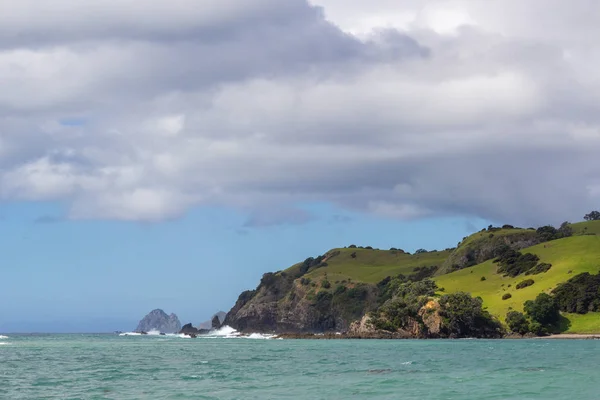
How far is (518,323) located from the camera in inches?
7362

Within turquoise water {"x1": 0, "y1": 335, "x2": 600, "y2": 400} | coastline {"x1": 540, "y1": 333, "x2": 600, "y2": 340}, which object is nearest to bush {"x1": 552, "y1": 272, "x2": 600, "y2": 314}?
coastline {"x1": 540, "y1": 333, "x2": 600, "y2": 340}

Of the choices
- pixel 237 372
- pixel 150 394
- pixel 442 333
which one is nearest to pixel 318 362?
pixel 237 372

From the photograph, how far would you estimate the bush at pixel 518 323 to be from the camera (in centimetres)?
18638

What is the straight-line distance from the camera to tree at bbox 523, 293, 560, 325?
185500mm

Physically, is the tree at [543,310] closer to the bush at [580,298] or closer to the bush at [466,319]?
the bush at [580,298]

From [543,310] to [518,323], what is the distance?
6850 millimetres

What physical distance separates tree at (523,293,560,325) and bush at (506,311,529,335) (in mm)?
2207

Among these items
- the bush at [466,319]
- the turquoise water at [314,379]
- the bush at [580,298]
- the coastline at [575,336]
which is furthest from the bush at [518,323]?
the turquoise water at [314,379]

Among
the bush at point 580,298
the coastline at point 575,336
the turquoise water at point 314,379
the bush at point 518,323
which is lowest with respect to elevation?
the turquoise water at point 314,379

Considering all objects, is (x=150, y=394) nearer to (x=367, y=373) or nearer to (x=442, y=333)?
(x=367, y=373)

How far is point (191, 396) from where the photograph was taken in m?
53.1

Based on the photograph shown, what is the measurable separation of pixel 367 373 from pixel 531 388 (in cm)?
1896

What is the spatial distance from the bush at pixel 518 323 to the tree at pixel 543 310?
7.24 feet

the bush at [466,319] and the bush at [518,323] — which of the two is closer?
the bush at [518,323]
